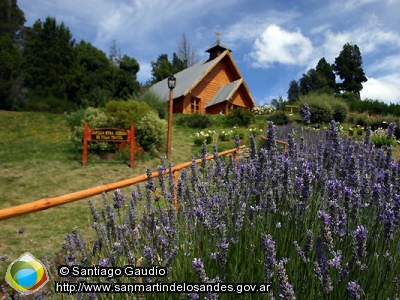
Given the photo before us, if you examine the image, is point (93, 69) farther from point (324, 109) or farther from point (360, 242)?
point (360, 242)

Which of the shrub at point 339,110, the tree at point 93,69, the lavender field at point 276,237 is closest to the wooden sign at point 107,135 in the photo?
the lavender field at point 276,237

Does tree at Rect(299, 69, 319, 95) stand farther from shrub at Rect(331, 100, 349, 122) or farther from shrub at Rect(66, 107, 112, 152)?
shrub at Rect(66, 107, 112, 152)

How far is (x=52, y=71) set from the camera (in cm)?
3828

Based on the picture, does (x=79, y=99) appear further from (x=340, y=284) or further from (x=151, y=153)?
(x=340, y=284)

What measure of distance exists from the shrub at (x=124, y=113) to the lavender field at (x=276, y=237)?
376 inches

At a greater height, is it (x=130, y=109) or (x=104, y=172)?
(x=130, y=109)

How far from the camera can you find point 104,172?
9195mm

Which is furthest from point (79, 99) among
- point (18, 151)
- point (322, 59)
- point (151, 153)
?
point (322, 59)

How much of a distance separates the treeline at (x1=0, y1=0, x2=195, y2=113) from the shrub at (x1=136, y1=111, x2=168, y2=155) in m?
16.4

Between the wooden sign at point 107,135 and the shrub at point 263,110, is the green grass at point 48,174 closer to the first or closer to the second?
the wooden sign at point 107,135

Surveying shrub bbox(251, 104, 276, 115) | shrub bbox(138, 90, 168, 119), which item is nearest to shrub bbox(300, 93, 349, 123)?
shrub bbox(251, 104, 276, 115)

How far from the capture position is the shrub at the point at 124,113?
39.5ft

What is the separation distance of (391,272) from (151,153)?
10.3m

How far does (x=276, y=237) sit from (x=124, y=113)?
10.8 metres
